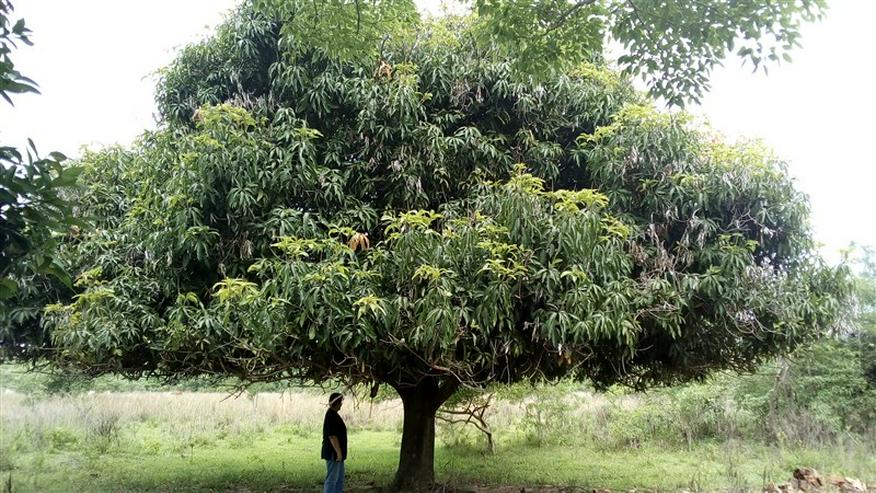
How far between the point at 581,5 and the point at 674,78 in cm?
91

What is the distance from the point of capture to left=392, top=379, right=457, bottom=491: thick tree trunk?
9.12 meters

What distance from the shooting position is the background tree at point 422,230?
570 centimetres

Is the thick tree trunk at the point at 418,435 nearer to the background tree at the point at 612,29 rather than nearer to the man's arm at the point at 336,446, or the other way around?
the man's arm at the point at 336,446

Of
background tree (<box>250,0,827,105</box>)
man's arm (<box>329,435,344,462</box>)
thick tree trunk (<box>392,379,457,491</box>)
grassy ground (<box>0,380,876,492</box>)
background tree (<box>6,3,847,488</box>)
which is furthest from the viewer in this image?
grassy ground (<box>0,380,876,492</box>)

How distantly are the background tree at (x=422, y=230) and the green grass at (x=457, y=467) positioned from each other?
8.42 feet

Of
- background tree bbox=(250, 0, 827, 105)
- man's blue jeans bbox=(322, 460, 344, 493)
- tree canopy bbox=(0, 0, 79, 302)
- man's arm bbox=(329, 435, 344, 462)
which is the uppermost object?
background tree bbox=(250, 0, 827, 105)

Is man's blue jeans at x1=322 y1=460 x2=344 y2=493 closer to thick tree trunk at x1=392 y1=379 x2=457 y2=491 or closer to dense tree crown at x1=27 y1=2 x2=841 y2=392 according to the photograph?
dense tree crown at x1=27 y1=2 x2=841 y2=392

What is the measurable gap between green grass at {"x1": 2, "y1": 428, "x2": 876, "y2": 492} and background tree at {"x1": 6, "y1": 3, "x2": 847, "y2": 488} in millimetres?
2567

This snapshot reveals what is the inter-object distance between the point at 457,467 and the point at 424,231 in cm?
794

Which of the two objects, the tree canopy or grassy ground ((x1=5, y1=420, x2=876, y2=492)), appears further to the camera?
grassy ground ((x1=5, y1=420, x2=876, y2=492))

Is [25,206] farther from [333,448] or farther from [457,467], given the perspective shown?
[457,467]

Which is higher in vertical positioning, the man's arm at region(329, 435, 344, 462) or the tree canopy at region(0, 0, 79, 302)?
the tree canopy at region(0, 0, 79, 302)

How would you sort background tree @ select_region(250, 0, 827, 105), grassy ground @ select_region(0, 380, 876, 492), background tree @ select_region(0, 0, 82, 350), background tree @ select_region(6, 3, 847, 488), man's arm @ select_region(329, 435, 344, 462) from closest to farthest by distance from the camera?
background tree @ select_region(0, 0, 82, 350)
background tree @ select_region(250, 0, 827, 105)
background tree @ select_region(6, 3, 847, 488)
man's arm @ select_region(329, 435, 344, 462)
grassy ground @ select_region(0, 380, 876, 492)

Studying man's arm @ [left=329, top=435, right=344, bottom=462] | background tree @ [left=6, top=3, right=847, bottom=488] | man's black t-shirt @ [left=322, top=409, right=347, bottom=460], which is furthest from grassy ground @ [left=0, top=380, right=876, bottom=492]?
background tree @ [left=6, top=3, right=847, bottom=488]
